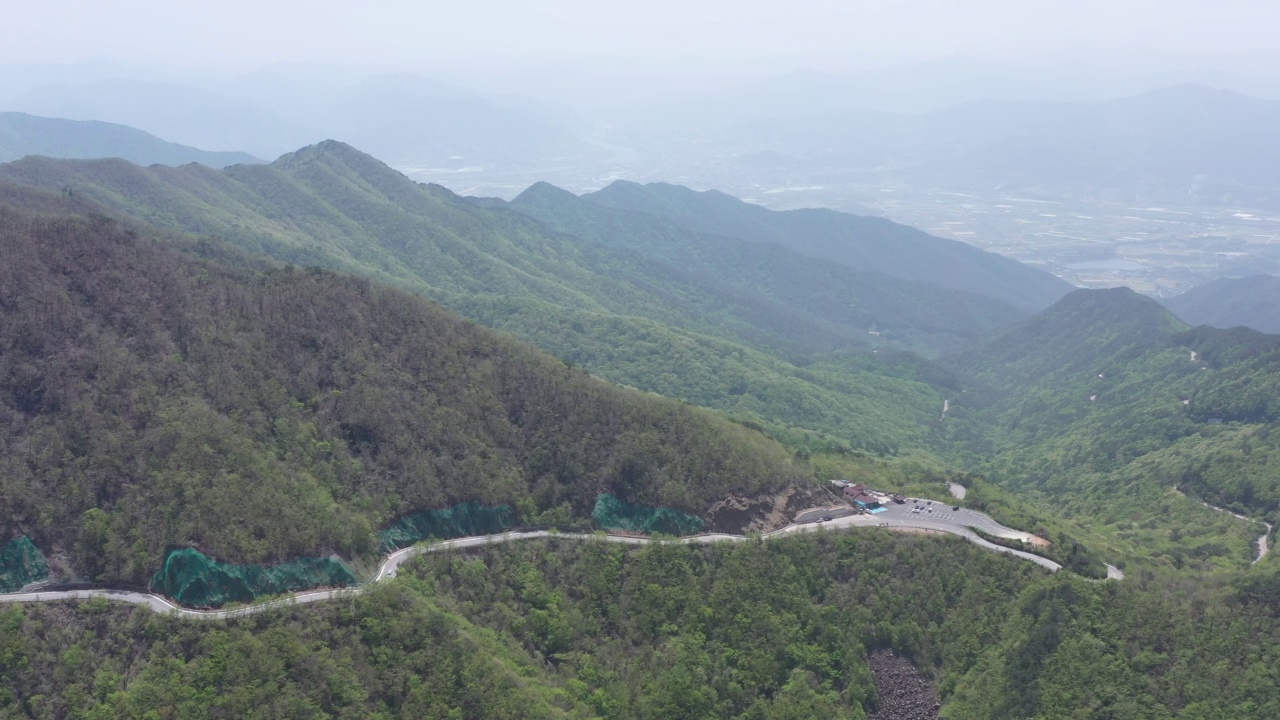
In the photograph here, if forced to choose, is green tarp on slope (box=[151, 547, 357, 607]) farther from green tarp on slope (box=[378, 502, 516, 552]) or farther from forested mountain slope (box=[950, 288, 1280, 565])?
forested mountain slope (box=[950, 288, 1280, 565])

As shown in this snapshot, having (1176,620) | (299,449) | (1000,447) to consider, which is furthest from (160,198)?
(1176,620)

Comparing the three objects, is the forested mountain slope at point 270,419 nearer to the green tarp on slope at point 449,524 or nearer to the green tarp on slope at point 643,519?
the green tarp on slope at point 449,524

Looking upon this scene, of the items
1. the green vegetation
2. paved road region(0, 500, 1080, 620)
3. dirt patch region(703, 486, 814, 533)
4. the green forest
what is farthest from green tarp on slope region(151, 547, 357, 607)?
dirt patch region(703, 486, 814, 533)

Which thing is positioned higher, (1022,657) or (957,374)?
(1022,657)

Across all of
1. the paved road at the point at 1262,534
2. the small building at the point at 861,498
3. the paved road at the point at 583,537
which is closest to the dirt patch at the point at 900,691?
the paved road at the point at 583,537

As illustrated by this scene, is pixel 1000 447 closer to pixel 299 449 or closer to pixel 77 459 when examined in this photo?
pixel 299 449
